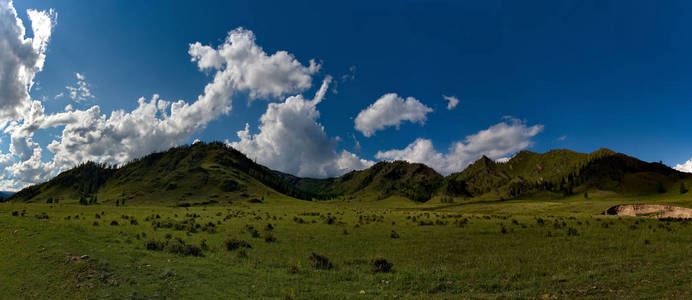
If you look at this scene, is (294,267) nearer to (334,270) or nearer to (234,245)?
(334,270)

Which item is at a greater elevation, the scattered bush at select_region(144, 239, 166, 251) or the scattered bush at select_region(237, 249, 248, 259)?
the scattered bush at select_region(144, 239, 166, 251)

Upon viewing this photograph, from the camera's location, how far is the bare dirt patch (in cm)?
6988

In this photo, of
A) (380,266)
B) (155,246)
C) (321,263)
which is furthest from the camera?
(155,246)

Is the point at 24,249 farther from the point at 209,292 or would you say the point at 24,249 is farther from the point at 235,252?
the point at 209,292

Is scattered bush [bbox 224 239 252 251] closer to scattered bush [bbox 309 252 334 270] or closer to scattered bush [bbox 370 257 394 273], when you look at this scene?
scattered bush [bbox 309 252 334 270]

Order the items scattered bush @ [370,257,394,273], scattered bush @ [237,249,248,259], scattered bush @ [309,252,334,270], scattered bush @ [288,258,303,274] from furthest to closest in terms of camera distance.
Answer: scattered bush @ [237,249,248,259] < scattered bush @ [309,252,334,270] < scattered bush @ [370,257,394,273] < scattered bush @ [288,258,303,274]

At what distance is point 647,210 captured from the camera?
7744 cm

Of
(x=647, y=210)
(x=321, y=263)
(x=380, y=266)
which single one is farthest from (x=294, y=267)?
(x=647, y=210)

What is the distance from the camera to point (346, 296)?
42.8ft

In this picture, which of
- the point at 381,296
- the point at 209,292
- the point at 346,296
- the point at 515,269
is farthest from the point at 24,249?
the point at 515,269

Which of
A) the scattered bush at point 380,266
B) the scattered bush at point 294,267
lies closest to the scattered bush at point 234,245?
the scattered bush at point 294,267

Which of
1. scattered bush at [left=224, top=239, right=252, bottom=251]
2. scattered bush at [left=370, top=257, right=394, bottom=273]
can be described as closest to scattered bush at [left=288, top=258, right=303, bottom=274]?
scattered bush at [left=370, top=257, right=394, bottom=273]

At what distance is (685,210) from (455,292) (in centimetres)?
9141

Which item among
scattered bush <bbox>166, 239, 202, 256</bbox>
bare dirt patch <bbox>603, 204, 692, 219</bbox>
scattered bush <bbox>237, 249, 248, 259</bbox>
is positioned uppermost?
scattered bush <bbox>166, 239, 202, 256</bbox>
